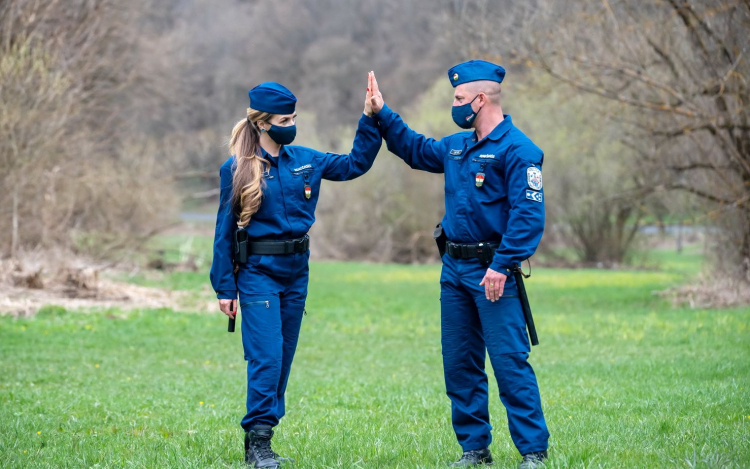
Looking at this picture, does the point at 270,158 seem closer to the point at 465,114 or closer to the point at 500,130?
the point at 465,114

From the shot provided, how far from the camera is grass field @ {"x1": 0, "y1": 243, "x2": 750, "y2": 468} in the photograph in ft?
18.2

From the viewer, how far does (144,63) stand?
2889 cm

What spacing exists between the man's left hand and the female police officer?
4.00 ft

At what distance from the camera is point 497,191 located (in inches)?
201

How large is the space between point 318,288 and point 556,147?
13523 mm

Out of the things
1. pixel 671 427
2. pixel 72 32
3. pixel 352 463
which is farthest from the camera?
Answer: pixel 72 32

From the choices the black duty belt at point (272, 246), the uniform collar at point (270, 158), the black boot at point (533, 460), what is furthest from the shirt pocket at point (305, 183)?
the black boot at point (533, 460)

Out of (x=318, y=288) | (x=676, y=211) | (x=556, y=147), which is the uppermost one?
(x=556, y=147)

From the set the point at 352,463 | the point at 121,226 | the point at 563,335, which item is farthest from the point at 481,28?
the point at 352,463

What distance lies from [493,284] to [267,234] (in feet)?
4.68

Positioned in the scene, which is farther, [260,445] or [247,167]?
[247,167]

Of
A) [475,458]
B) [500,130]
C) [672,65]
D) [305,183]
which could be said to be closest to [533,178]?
[500,130]

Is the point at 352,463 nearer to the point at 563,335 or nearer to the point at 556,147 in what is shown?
the point at 563,335

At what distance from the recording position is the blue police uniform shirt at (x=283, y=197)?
17.7ft
